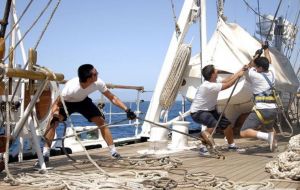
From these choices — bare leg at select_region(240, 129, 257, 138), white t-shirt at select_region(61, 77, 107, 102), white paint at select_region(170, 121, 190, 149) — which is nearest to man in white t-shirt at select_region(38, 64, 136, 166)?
white t-shirt at select_region(61, 77, 107, 102)

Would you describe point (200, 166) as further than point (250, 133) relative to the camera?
No

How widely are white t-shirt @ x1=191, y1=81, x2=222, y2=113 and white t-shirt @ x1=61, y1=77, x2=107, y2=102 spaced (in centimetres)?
153

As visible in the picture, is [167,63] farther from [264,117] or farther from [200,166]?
[200,166]

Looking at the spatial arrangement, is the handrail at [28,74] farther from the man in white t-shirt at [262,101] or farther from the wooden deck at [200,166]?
the man in white t-shirt at [262,101]

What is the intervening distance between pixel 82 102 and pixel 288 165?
2877 mm

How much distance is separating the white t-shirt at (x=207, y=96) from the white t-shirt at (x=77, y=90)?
5.01 ft

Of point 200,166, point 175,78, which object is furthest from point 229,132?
point 175,78

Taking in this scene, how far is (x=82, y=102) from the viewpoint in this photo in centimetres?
591

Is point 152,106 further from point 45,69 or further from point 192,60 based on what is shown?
point 45,69

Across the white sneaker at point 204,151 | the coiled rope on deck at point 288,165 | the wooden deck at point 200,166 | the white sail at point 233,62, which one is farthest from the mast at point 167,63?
the coiled rope on deck at point 288,165

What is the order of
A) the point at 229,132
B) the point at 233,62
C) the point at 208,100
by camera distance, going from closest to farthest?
the point at 208,100, the point at 229,132, the point at 233,62

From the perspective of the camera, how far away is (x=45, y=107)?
548 centimetres

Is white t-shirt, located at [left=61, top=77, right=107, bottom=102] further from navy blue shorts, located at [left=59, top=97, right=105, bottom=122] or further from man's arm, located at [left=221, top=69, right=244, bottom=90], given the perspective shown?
man's arm, located at [left=221, top=69, right=244, bottom=90]

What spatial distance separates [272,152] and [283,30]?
1049 centimetres
